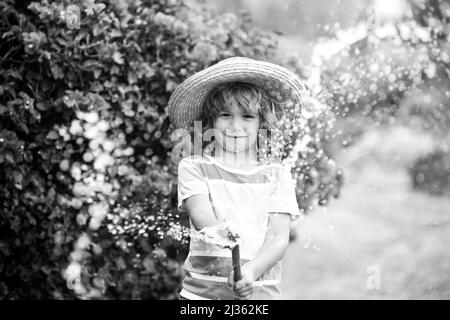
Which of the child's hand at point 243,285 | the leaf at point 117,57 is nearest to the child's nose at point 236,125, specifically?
the child's hand at point 243,285

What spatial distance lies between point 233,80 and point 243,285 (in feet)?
2.06

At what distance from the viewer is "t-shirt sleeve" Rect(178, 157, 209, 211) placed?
6.78ft

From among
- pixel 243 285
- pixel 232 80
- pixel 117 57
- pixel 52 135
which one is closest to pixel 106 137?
pixel 52 135

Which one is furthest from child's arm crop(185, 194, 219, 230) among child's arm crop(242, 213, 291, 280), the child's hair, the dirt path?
the dirt path

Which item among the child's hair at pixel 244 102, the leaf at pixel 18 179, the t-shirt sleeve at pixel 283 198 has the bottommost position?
the t-shirt sleeve at pixel 283 198

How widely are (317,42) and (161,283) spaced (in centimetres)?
157

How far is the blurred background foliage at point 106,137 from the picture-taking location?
289cm

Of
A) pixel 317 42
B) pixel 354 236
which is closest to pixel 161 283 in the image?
pixel 354 236

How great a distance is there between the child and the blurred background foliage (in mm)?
785

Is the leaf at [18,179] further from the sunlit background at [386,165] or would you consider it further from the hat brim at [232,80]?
the sunlit background at [386,165]

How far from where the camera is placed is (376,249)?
12.8 ft

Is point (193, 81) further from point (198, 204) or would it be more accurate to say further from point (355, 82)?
point (355, 82)

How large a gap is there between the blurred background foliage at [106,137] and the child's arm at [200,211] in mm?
816
